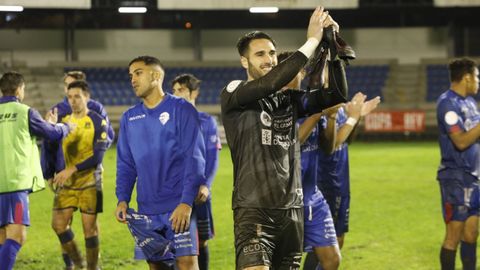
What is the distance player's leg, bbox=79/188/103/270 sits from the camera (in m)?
8.26

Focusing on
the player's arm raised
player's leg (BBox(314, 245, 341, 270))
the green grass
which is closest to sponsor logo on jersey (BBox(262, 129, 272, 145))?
the player's arm raised

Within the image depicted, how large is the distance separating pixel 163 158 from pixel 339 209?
248 cm

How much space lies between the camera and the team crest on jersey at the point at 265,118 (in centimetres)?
495

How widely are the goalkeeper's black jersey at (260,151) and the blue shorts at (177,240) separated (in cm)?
96

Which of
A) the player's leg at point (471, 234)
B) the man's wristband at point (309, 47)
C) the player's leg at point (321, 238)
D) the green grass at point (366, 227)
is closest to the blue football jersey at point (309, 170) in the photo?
the player's leg at point (321, 238)

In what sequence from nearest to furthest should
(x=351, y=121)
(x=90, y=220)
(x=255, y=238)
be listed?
(x=255, y=238), (x=351, y=121), (x=90, y=220)

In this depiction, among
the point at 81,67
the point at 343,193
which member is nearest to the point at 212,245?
the point at 343,193

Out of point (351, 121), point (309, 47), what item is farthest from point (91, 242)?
point (309, 47)

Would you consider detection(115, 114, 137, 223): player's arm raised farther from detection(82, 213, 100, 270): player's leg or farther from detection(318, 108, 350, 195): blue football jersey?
detection(82, 213, 100, 270): player's leg

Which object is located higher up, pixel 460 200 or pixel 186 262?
pixel 460 200

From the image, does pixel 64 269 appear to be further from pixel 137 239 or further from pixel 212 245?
pixel 137 239

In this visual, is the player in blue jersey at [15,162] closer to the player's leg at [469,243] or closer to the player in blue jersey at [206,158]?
the player in blue jersey at [206,158]

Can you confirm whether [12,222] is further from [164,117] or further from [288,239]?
[288,239]

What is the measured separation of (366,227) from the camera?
37.8ft
